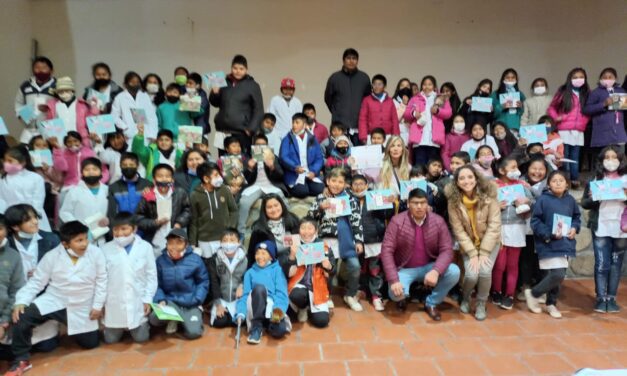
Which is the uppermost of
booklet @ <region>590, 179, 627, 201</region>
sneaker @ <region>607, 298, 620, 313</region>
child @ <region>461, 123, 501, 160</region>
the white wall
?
the white wall

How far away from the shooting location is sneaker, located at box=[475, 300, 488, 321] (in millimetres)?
3816

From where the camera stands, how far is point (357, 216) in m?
4.16

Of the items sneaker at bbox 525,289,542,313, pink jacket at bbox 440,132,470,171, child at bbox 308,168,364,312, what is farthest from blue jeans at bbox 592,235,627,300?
child at bbox 308,168,364,312

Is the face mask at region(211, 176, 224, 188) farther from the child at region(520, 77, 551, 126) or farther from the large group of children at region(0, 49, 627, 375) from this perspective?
the child at region(520, 77, 551, 126)

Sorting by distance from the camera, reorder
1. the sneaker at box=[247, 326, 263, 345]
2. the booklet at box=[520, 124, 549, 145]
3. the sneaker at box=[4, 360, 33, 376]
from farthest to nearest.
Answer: the booklet at box=[520, 124, 549, 145], the sneaker at box=[247, 326, 263, 345], the sneaker at box=[4, 360, 33, 376]

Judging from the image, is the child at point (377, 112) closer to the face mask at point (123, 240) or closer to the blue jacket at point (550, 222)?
the blue jacket at point (550, 222)

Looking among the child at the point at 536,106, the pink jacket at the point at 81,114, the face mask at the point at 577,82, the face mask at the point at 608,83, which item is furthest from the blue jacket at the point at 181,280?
the face mask at the point at 608,83

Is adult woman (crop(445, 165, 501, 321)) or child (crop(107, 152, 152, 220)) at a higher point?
child (crop(107, 152, 152, 220))

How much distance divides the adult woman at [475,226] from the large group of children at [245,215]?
0.04 feet

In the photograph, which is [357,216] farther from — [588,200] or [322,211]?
[588,200]

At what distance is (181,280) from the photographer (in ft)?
11.9

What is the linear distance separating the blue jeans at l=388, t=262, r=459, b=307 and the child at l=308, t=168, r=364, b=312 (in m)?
0.38

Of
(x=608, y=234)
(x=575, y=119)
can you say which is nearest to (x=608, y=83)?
(x=575, y=119)

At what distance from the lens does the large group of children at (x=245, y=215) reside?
3.38 metres
